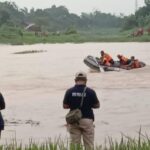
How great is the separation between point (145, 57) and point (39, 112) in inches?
836

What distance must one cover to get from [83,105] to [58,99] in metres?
10.6

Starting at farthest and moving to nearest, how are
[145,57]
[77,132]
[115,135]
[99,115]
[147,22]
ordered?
[147,22] < [145,57] < [99,115] < [115,135] < [77,132]

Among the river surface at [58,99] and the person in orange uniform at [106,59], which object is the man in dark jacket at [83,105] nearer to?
the river surface at [58,99]

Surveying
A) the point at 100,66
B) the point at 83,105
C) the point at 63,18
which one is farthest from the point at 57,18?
the point at 83,105

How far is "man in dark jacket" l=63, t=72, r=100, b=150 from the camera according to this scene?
7.30 m

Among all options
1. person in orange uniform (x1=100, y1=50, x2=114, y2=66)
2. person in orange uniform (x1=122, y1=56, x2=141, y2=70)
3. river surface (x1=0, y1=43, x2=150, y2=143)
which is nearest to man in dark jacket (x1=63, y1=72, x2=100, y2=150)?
river surface (x1=0, y1=43, x2=150, y2=143)

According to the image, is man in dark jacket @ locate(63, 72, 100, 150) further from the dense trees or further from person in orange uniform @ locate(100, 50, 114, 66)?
the dense trees

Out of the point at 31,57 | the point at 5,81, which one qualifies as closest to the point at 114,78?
the point at 5,81

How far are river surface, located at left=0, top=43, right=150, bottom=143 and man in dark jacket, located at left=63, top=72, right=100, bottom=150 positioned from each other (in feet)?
2.49

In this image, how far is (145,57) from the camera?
3559 centimetres

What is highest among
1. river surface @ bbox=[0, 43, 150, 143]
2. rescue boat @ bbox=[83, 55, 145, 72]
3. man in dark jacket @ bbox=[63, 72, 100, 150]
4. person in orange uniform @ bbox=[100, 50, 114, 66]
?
man in dark jacket @ bbox=[63, 72, 100, 150]

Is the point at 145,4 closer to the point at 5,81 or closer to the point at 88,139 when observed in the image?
the point at 5,81

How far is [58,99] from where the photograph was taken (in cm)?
1795

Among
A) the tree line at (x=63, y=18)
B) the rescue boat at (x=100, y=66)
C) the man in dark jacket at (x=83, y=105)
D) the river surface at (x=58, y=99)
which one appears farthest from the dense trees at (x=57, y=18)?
the man in dark jacket at (x=83, y=105)
